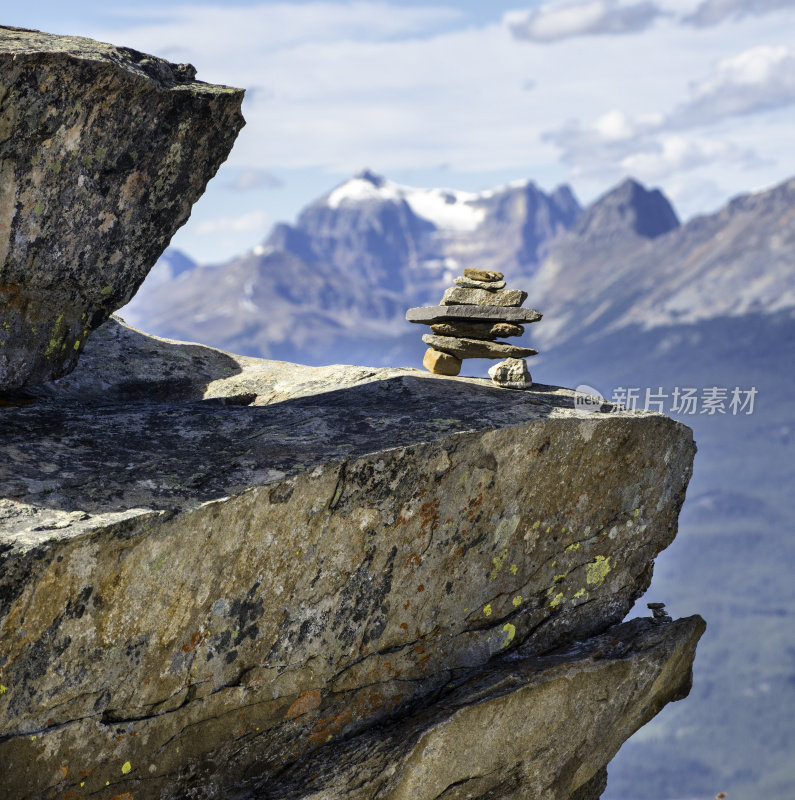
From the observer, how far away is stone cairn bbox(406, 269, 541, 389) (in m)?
18.5

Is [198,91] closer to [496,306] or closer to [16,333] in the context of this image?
[16,333]

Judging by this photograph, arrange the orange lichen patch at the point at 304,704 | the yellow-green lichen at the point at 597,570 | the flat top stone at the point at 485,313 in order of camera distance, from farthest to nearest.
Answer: the flat top stone at the point at 485,313
the yellow-green lichen at the point at 597,570
the orange lichen patch at the point at 304,704

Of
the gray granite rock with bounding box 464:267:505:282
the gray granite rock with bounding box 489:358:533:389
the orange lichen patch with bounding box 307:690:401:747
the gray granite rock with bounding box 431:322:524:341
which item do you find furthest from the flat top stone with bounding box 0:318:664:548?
the orange lichen patch with bounding box 307:690:401:747

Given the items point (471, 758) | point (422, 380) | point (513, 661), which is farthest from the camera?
point (422, 380)

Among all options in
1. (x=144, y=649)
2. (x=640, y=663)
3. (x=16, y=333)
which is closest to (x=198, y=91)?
(x=16, y=333)

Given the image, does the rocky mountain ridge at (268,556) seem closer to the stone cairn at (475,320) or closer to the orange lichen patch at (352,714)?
the orange lichen patch at (352,714)

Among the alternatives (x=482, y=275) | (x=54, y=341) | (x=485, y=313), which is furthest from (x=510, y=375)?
(x=54, y=341)

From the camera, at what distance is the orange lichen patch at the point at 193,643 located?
12.7 metres

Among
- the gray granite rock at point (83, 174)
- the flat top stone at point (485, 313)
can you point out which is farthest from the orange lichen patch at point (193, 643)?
the flat top stone at point (485, 313)

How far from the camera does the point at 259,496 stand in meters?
12.9

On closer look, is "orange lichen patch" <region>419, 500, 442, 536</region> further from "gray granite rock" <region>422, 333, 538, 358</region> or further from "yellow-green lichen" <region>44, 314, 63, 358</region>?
"yellow-green lichen" <region>44, 314, 63, 358</region>

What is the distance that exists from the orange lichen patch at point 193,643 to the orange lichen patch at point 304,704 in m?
1.86

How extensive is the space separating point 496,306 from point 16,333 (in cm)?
829

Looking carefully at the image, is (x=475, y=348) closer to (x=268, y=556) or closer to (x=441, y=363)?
(x=441, y=363)
